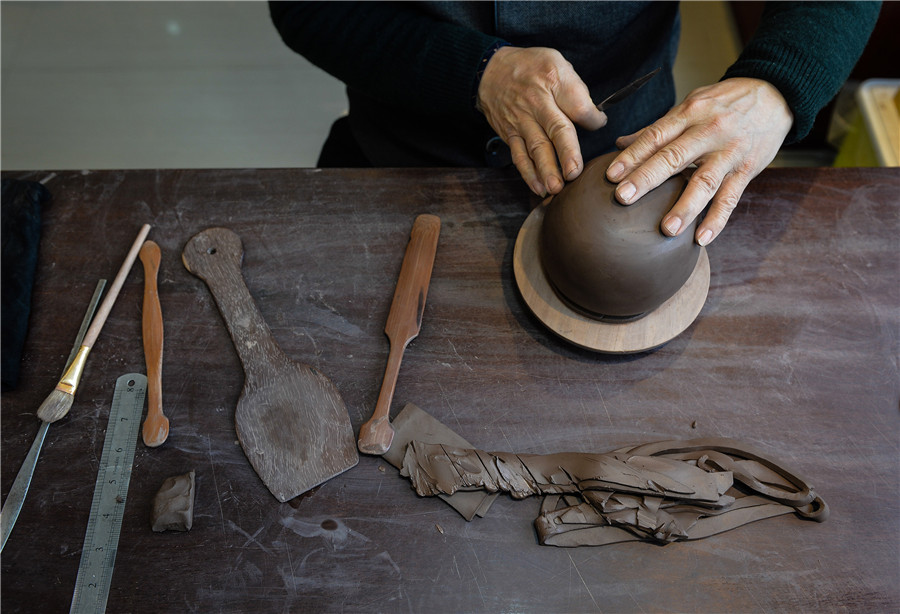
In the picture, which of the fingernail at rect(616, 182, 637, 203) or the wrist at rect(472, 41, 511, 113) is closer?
the fingernail at rect(616, 182, 637, 203)

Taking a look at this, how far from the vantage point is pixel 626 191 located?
82 cm

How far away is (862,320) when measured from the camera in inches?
39.6

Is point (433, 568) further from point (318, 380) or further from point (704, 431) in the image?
point (704, 431)

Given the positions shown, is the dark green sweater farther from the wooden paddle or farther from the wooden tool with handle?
the wooden paddle

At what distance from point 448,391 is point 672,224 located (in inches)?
16.0

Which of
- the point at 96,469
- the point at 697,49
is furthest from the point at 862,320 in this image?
the point at 697,49

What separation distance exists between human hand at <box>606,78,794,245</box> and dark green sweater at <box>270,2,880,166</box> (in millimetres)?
49

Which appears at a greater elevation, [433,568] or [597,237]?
[597,237]

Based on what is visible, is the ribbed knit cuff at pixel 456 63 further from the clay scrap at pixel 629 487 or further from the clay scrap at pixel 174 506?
the clay scrap at pixel 174 506

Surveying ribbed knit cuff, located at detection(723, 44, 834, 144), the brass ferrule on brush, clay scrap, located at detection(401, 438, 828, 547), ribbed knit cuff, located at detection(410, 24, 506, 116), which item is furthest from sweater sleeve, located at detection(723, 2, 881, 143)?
the brass ferrule on brush

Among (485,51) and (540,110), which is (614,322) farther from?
(485,51)

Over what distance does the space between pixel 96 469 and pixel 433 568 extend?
51 centimetres

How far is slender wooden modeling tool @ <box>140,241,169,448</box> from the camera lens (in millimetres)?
914

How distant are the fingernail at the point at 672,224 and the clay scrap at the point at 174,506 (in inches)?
29.6
